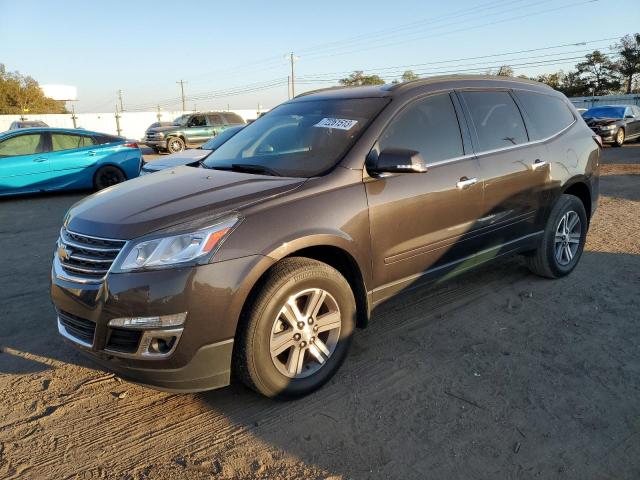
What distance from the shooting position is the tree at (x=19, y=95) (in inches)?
2352

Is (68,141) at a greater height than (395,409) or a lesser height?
greater

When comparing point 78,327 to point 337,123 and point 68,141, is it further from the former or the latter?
point 68,141

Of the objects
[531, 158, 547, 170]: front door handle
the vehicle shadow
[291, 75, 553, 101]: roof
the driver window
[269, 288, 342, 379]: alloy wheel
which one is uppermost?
the driver window

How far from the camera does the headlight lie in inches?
100

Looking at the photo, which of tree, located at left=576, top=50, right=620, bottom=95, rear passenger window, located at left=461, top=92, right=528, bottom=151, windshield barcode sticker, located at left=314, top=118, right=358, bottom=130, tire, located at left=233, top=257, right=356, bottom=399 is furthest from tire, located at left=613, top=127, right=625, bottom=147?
tree, located at left=576, top=50, right=620, bottom=95

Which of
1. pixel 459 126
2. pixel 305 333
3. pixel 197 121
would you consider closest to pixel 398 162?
pixel 459 126

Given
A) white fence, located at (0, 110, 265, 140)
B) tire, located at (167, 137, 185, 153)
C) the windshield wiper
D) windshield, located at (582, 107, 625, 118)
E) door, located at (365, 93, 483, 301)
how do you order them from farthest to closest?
white fence, located at (0, 110, 265, 140) < tire, located at (167, 137, 185, 153) < windshield, located at (582, 107, 625, 118) < the windshield wiper < door, located at (365, 93, 483, 301)

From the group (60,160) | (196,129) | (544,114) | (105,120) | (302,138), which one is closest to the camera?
(302,138)

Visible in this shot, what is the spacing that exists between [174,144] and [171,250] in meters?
20.8

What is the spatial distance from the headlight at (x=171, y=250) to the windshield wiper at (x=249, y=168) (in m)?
0.87

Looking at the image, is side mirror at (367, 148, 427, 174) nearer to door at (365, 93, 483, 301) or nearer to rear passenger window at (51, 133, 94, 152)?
door at (365, 93, 483, 301)

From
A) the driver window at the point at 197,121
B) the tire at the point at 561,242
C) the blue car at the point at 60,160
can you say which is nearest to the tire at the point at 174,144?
the driver window at the point at 197,121

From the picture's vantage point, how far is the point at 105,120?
40.5 m

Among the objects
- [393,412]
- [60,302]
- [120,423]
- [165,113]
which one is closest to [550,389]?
[393,412]
